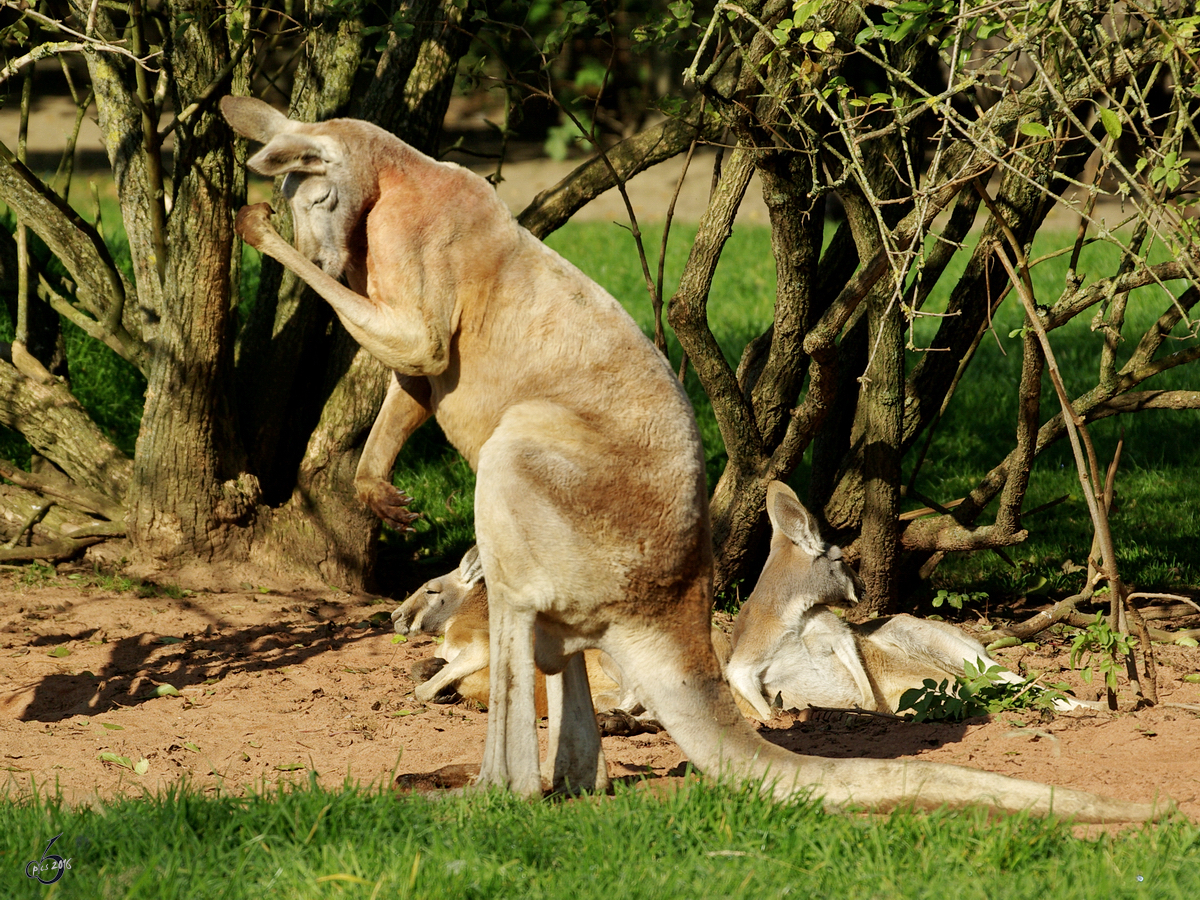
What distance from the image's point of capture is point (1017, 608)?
256 inches

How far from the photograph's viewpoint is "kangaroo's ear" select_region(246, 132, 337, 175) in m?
3.67

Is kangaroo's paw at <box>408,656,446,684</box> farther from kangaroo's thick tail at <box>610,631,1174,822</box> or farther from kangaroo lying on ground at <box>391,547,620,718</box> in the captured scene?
kangaroo's thick tail at <box>610,631,1174,822</box>

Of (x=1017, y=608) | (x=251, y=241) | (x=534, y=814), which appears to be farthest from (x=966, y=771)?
(x=1017, y=608)

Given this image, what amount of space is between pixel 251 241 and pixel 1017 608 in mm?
4578

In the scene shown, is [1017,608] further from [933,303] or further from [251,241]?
[933,303]

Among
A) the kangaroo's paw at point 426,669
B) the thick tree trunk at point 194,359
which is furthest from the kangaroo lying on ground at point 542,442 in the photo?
the thick tree trunk at point 194,359

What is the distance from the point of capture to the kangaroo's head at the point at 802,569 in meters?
5.27

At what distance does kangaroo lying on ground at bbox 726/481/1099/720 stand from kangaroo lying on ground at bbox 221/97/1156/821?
1.51m

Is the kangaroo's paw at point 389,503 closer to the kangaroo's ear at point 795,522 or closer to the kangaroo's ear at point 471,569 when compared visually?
the kangaroo's ear at point 471,569

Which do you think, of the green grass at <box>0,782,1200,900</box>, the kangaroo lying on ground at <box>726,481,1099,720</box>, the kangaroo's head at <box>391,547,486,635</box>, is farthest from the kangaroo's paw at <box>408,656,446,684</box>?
the green grass at <box>0,782,1200,900</box>

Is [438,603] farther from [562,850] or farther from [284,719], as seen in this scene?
[562,850]

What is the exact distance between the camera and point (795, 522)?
5320 millimetres

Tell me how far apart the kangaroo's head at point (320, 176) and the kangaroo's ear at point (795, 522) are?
2301mm

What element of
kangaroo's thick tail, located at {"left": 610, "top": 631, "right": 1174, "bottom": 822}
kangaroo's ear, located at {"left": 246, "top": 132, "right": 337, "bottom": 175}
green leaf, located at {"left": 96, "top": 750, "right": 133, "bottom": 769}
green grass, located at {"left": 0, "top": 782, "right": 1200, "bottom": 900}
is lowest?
green leaf, located at {"left": 96, "top": 750, "right": 133, "bottom": 769}
